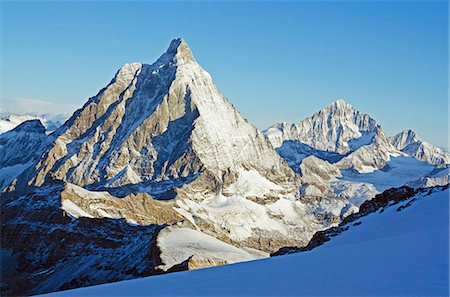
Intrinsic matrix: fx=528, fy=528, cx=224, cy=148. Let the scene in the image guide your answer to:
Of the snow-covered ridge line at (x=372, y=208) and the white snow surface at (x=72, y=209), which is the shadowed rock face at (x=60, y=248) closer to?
the white snow surface at (x=72, y=209)

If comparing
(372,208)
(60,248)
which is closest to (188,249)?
(372,208)

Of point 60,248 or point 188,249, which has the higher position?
point 188,249

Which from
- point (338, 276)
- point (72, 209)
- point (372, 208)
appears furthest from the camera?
point (72, 209)

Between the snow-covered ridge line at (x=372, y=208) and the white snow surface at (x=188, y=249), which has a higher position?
the snow-covered ridge line at (x=372, y=208)

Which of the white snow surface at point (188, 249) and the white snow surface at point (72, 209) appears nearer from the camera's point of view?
the white snow surface at point (188, 249)

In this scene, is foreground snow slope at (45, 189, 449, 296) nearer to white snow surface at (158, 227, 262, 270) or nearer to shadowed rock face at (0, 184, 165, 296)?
white snow surface at (158, 227, 262, 270)

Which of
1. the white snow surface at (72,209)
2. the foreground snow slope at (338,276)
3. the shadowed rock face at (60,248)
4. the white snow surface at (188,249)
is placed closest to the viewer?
the foreground snow slope at (338,276)

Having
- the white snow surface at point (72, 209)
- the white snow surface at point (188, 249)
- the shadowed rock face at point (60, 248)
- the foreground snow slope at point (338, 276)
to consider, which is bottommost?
the shadowed rock face at point (60, 248)

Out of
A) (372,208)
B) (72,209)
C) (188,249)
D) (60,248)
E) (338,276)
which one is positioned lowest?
(60,248)

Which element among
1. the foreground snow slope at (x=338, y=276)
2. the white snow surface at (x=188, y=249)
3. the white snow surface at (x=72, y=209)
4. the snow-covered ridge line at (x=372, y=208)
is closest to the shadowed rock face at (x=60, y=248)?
the white snow surface at (x=72, y=209)

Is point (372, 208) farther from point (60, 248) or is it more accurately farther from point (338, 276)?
point (60, 248)

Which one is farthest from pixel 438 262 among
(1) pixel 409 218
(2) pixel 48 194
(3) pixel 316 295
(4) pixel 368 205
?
(2) pixel 48 194
